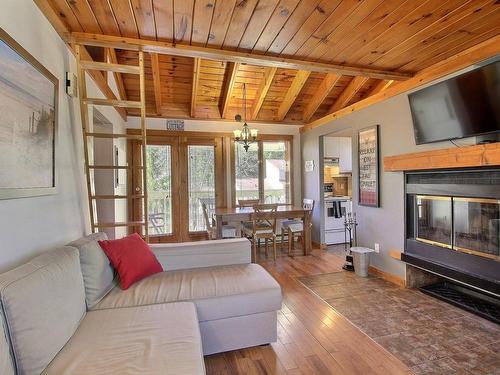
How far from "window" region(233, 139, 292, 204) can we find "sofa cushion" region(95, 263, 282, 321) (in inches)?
131

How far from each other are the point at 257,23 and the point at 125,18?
0.99 m

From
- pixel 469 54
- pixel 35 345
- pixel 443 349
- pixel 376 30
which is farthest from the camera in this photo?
pixel 469 54

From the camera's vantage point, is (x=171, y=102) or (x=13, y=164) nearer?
(x=13, y=164)

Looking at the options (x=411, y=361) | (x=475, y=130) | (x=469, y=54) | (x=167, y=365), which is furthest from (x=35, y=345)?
(x=469, y=54)

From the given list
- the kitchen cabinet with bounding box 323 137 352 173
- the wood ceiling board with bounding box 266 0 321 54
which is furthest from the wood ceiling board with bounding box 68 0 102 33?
the kitchen cabinet with bounding box 323 137 352 173

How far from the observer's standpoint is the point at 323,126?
16.2 feet

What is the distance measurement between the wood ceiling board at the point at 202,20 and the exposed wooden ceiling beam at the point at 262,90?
6.66 feet

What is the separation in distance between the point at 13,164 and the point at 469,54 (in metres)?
3.49

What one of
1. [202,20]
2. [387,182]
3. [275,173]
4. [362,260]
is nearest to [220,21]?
[202,20]

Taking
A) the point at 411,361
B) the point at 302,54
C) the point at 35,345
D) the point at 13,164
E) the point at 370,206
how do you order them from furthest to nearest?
the point at 370,206, the point at 302,54, the point at 411,361, the point at 13,164, the point at 35,345

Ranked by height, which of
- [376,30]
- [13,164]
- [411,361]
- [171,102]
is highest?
[171,102]

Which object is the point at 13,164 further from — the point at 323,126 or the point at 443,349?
the point at 323,126

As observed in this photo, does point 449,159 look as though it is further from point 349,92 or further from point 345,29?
point 349,92

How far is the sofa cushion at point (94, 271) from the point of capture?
1793 mm
